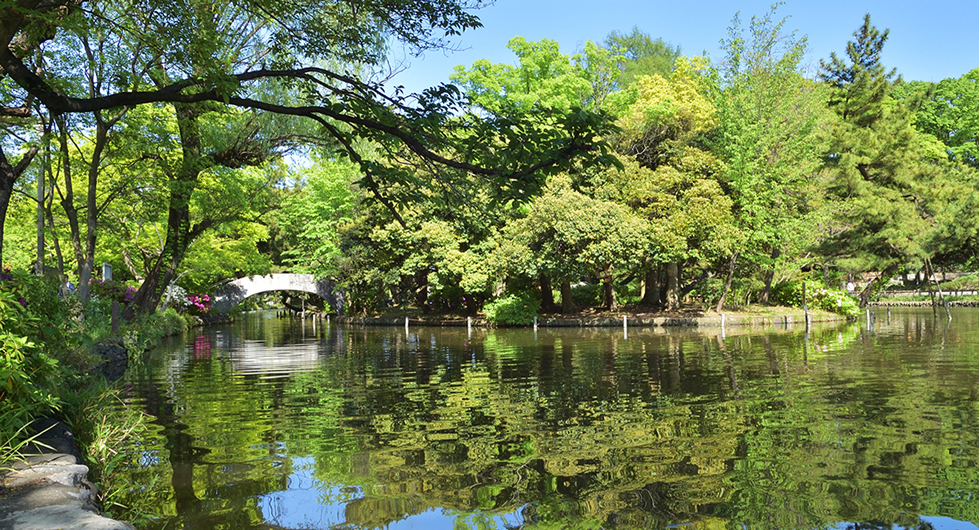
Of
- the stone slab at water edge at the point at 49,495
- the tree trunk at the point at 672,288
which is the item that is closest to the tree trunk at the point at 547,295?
the tree trunk at the point at 672,288

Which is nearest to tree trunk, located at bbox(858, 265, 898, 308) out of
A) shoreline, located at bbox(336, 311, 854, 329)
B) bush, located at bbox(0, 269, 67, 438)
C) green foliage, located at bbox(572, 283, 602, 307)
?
shoreline, located at bbox(336, 311, 854, 329)

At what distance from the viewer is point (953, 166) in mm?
42625

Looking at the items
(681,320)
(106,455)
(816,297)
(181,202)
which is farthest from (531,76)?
(106,455)

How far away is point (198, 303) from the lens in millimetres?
35969

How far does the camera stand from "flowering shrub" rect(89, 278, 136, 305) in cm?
2384

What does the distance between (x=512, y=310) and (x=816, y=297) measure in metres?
14.2

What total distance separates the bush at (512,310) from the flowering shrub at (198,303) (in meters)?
15.4

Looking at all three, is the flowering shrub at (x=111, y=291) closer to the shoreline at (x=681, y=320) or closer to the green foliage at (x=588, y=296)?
the shoreline at (x=681, y=320)

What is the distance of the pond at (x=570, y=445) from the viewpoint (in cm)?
557

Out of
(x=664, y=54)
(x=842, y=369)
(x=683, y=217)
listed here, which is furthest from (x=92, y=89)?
(x=664, y=54)

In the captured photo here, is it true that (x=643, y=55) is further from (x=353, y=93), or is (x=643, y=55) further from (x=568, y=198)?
(x=353, y=93)

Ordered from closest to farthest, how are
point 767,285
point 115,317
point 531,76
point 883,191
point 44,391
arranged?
point 44,391 < point 115,317 < point 767,285 < point 883,191 < point 531,76

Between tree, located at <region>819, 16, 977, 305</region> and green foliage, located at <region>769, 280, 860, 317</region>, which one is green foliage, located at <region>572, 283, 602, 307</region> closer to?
green foliage, located at <region>769, 280, 860, 317</region>

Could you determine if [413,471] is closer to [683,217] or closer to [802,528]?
[802,528]
